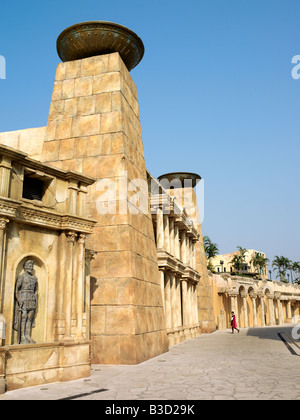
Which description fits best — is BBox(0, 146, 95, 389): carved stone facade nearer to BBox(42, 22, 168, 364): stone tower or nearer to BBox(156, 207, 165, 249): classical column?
BBox(42, 22, 168, 364): stone tower

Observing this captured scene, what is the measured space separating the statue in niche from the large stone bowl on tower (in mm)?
11842

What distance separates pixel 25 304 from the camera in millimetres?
10242

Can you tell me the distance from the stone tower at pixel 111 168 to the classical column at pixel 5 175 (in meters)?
2.98

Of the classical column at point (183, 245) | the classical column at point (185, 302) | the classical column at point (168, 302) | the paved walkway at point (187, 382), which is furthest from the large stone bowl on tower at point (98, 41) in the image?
the classical column at point (185, 302)

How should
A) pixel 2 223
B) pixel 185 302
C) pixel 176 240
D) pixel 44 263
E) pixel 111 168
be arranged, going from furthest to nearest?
pixel 185 302
pixel 176 240
pixel 111 168
pixel 44 263
pixel 2 223

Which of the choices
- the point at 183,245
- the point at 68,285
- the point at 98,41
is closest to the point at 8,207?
the point at 68,285

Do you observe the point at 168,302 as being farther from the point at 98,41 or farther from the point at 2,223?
the point at 98,41

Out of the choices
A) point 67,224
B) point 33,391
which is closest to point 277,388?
point 33,391

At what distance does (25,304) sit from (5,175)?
137 inches

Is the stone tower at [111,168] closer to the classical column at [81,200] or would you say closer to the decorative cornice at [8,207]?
the classical column at [81,200]

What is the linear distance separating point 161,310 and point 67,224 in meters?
8.39

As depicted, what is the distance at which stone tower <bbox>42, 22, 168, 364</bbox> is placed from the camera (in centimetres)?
1446
